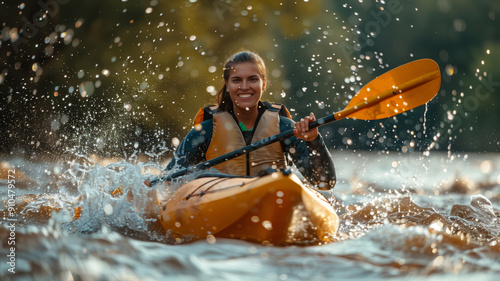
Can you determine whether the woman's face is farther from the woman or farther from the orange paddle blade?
the orange paddle blade

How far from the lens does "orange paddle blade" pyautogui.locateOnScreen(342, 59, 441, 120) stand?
3137 mm

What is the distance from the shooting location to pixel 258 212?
83.9 inches

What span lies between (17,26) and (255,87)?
7.91 metres

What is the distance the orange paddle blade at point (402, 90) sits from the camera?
10.3 ft

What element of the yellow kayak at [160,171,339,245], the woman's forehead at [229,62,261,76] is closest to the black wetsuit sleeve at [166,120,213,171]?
the woman's forehead at [229,62,261,76]

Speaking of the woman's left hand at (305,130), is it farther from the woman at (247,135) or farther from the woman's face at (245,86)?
the woman's face at (245,86)

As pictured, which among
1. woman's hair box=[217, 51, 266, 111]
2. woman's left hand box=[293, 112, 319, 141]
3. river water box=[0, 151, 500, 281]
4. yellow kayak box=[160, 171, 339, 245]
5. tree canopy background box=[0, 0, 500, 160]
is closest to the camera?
river water box=[0, 151, 500, 281]

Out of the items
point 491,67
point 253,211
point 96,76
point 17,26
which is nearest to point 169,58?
point 96,76

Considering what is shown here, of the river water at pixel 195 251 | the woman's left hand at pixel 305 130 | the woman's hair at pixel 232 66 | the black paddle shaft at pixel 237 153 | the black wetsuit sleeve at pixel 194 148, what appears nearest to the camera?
the river water at pixel 195 251

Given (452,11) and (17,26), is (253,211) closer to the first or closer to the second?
(17,26)

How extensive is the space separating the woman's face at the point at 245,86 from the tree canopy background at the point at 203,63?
660cm

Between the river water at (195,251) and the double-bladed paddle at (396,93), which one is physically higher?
the double-bladed paddle at (396,93)

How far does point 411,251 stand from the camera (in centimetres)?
191

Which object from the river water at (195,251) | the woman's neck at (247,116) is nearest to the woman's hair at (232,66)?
the woman's neck at (247,116)
